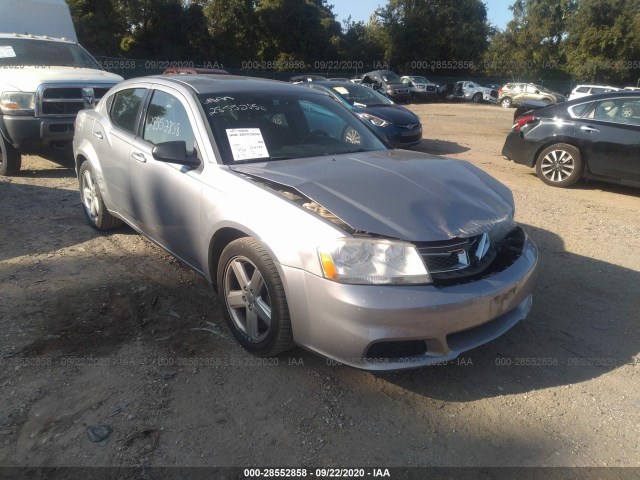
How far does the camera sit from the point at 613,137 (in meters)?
7.28

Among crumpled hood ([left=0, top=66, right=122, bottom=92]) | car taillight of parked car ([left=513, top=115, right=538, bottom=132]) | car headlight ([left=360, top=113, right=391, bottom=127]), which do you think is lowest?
car headlight ([left=360, top=113, right=391, bottom=127])

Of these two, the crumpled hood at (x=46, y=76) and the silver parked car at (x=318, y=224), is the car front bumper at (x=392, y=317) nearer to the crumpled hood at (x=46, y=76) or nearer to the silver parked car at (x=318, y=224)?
the silver parked car at (x=318, y=224)

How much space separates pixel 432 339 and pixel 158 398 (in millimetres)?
1559

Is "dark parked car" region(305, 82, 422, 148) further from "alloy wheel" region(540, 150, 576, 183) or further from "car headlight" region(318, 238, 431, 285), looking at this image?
"car headlight" region(318, 238, 431, 285)

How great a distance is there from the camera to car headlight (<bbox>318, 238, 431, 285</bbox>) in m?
2.64

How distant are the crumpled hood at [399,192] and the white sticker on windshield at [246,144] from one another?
13 cm

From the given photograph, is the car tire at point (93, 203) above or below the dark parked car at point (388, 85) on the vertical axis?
below

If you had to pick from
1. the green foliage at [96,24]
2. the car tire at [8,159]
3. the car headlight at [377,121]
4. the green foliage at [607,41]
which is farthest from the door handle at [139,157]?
the green foliage at [607,41]

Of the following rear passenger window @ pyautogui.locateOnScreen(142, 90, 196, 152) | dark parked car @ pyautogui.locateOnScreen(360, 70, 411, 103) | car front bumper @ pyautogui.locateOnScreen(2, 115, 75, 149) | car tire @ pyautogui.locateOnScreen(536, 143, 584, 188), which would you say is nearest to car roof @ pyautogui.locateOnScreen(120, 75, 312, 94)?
rear passenger window @ pyautogui.locateOnScreen(142, 90, 196, 152)

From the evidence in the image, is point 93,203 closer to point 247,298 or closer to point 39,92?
point 247,298

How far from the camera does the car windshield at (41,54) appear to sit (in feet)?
27.6

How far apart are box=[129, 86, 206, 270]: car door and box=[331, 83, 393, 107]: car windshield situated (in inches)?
305

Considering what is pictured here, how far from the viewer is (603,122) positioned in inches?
295

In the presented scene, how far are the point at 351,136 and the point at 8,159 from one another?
6149 millimetres
